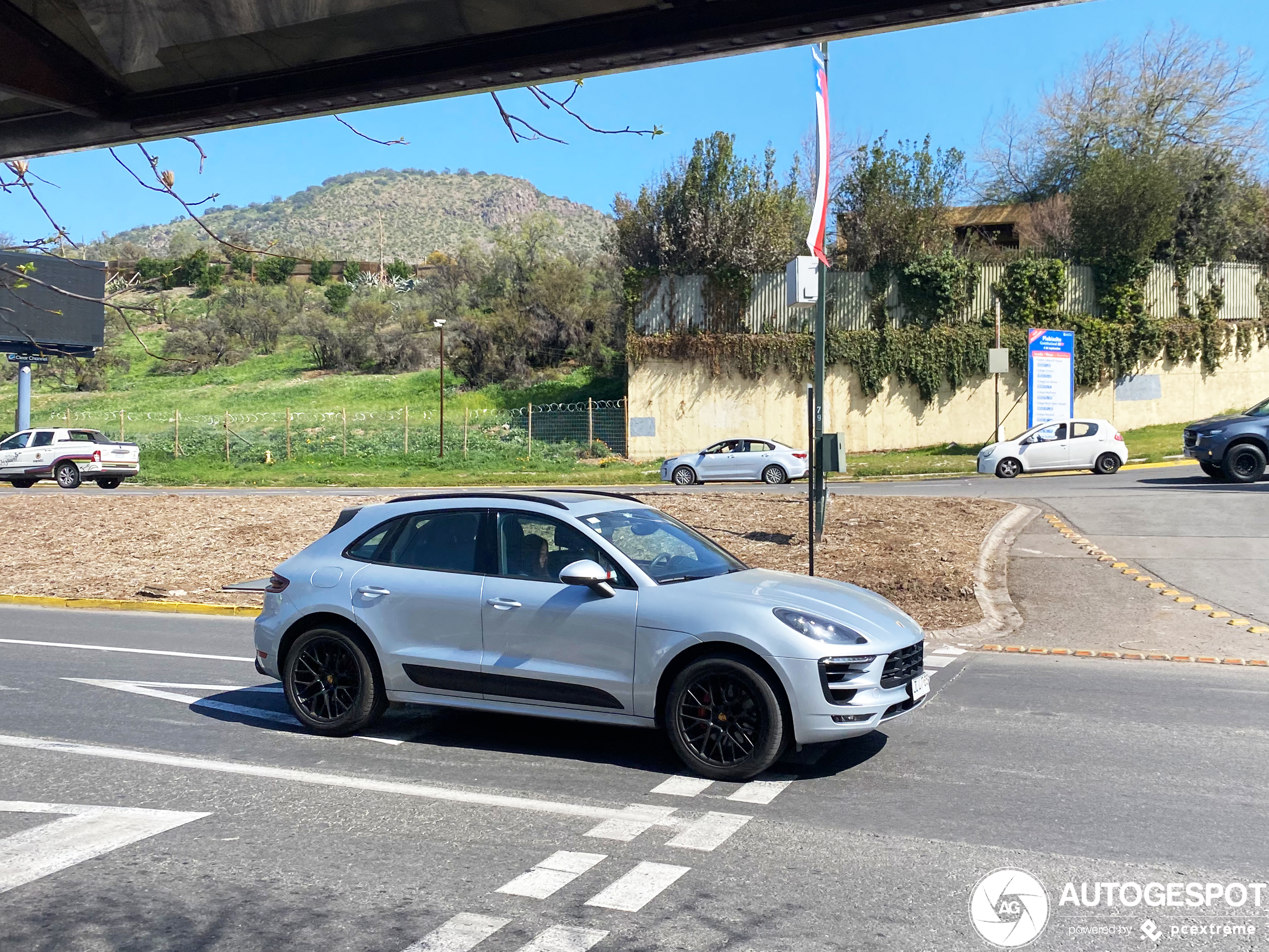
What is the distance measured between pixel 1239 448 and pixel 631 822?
2034 cm

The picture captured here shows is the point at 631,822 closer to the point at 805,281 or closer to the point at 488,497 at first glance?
the point at 488,497

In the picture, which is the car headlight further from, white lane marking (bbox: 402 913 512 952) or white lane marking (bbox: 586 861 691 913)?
white lane marking (bbox: 402 913 512 952)

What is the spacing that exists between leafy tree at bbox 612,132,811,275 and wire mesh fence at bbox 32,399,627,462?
591 centimetres

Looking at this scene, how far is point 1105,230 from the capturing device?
38.6m

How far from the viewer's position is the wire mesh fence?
39.0 meters

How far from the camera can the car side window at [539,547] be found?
693 centimetres

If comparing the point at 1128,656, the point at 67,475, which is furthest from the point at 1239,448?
the point at 67,475

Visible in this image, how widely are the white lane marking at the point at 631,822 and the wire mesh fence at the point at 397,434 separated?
3255cm

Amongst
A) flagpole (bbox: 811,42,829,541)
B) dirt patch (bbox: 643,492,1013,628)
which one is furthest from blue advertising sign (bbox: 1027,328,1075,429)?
flagpole (bbox: 811,42,829,541)

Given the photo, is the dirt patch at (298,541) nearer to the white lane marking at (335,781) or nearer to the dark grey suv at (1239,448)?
the dark grey suv at (1239,448)

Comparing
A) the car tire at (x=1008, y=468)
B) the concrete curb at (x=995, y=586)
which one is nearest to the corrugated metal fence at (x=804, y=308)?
the car tire at (x=1008, y=468)

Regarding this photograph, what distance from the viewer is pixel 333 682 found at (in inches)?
293

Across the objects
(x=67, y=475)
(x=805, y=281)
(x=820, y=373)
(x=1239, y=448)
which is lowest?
(x=67, y=475)

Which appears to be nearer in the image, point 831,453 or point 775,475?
point 831,453
